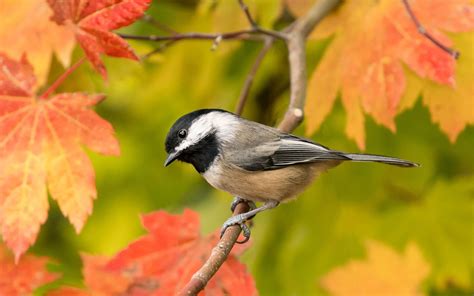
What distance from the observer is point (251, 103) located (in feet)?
9.52

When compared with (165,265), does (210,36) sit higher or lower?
higher

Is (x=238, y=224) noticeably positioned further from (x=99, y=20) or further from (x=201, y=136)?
(x=99, y=20)

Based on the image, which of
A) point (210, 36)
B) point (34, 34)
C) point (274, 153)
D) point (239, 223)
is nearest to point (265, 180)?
point (274, 153)

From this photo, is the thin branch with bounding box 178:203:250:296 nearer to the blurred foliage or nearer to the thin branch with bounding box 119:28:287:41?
the thin branch with bounding box 119:28:287:41

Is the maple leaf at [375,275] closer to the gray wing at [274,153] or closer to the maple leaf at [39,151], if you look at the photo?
the gray wing at [274,153]

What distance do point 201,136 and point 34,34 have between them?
1.99ft

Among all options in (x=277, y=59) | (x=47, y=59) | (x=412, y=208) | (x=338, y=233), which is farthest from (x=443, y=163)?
(x=47, y=59)

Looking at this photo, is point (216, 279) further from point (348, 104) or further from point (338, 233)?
point (338, 233)

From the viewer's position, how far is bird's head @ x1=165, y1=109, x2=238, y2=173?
6.65ft

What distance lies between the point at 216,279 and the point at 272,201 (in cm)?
42

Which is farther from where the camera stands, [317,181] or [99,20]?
[317,181]

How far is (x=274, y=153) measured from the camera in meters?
2.12

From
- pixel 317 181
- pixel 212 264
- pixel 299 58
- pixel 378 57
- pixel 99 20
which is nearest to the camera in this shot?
pixel 212 264

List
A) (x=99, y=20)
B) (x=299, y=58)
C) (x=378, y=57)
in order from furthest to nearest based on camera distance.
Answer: (x=299, y=58) → (x=378, y=57) → (x=99, y=20)
